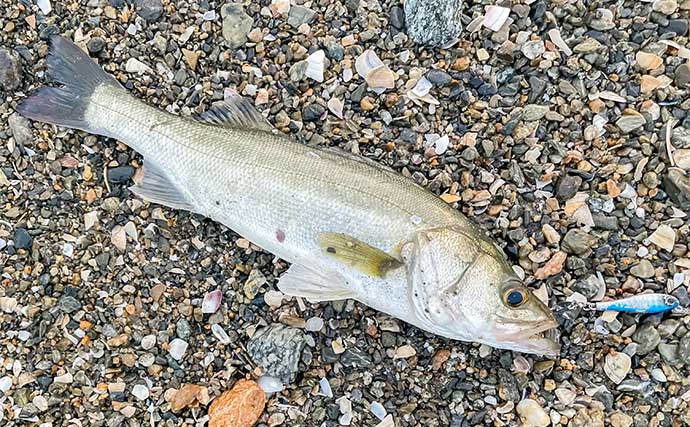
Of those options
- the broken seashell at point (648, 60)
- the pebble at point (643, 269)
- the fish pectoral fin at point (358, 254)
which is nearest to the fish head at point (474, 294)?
the fish pectoral fin at point (358, 254)

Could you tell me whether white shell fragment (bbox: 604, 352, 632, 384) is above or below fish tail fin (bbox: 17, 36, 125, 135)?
below

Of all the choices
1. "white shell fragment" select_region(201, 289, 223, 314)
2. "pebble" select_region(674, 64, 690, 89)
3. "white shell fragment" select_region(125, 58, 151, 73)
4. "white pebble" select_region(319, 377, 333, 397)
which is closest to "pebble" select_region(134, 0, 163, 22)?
"white shell fragment" select_region(125, 58, 151, 73)

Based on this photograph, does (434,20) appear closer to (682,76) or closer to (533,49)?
(533,49)

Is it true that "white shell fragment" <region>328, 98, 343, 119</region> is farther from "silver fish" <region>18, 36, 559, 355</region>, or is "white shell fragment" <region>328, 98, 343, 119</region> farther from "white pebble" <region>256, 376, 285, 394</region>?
"white pebble" <region>256, 376, 285, 394</region>

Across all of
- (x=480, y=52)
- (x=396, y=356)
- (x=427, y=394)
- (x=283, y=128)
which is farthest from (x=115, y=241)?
(x=480, y=52)

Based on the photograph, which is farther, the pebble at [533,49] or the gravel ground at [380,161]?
the pebble at [533,49]

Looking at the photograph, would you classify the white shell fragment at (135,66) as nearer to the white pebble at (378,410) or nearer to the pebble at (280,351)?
the pebble at (280,351)

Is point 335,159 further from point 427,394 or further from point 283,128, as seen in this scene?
point 427,394
